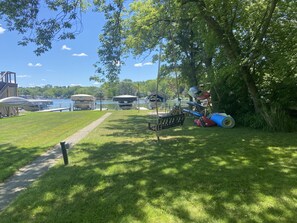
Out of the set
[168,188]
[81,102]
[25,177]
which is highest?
[81,102]

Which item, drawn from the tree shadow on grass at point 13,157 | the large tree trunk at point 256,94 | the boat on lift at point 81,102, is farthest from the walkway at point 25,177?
the boat on lift at point 81,102

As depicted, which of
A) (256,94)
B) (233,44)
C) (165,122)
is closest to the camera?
(165,122)

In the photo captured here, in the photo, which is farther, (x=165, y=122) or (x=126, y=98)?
(x=126, y=98)

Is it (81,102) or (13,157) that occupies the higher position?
(81,102)

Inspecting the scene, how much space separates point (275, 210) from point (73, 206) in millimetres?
2809

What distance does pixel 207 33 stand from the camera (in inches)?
511

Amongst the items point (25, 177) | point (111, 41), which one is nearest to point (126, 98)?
point (111, 41)

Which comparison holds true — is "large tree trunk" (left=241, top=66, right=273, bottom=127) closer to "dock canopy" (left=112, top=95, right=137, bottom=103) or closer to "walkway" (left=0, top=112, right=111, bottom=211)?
"walkway" (left=0, top=112, right=111, bottom=211)

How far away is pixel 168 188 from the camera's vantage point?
484 centimetres

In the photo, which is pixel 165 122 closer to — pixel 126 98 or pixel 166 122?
pixel 166 122

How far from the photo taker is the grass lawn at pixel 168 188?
12.7ft

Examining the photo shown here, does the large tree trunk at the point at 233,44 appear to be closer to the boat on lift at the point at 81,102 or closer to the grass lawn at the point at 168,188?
the grass lawn at the point at 168,188

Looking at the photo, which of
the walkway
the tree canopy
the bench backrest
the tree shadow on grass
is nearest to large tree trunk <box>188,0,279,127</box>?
the tree canopy

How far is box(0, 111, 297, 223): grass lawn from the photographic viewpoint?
12.7ft
